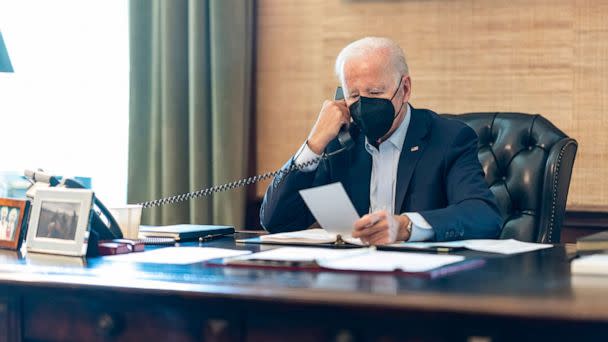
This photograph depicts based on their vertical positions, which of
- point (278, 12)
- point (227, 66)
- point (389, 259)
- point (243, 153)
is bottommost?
point (389, 259)

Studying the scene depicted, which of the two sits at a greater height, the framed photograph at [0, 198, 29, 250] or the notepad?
the framed photograph at [0, 198, 29, 250]

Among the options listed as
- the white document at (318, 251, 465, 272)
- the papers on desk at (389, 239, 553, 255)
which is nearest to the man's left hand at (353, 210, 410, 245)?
the papers on desk at (389, 239, 553, 255)

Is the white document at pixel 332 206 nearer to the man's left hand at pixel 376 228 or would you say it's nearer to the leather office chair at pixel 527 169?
the man's left hand at pixel 376 228

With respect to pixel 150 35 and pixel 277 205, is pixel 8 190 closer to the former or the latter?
pixel 150 35

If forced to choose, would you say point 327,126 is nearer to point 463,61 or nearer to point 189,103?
point 463,61

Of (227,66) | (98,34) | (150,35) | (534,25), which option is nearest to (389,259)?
(534,25)

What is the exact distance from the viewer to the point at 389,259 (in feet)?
6.26

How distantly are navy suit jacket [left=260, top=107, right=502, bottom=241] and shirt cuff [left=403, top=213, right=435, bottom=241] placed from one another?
0.6 inches

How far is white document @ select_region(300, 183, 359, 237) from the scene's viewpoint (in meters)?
2.16

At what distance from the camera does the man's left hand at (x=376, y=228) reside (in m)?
2.17

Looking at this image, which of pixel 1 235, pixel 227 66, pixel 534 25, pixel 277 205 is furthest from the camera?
pixel 227 66

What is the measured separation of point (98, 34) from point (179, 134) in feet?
2.59

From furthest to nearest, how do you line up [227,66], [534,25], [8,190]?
1. [8,190]
2. [227,66]
3. [534,25]

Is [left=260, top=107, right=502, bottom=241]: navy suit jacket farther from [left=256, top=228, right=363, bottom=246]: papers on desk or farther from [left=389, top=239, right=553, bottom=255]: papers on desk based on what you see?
[left=256, top=228, right=363, bottom=246]: papers on desk
